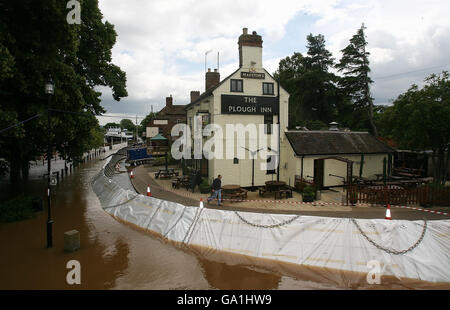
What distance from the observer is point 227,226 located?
8.90 metres

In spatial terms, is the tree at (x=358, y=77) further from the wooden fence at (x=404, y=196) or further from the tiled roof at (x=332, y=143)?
the wooden fence at (x=404, y=196)

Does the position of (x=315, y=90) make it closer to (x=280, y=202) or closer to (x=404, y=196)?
(x=404, y=196)

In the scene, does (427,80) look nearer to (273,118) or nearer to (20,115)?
(273,118)

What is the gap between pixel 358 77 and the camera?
107ft

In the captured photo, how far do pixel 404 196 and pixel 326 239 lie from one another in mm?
9341

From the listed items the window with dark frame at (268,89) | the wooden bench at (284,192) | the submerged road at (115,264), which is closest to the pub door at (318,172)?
the wooden bench at (284,192)

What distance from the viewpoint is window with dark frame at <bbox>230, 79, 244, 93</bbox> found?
1816 centimetres

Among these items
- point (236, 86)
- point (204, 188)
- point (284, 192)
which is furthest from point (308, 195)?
point (236, 86)

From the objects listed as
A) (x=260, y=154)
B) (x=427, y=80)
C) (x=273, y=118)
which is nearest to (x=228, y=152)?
(x=260, y=154)

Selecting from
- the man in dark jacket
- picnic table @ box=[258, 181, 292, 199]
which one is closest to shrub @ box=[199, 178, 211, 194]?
the man in dark jacket

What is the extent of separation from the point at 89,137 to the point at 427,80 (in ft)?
71.1

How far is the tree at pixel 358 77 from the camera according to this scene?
32188mm

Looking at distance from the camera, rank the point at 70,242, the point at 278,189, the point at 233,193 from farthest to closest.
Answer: the point at 278,189 → the point at 233,193 → the point at 70,242

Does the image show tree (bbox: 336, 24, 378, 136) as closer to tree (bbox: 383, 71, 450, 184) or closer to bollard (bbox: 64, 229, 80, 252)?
tree (bbox: 383, 71, 450, 184)
